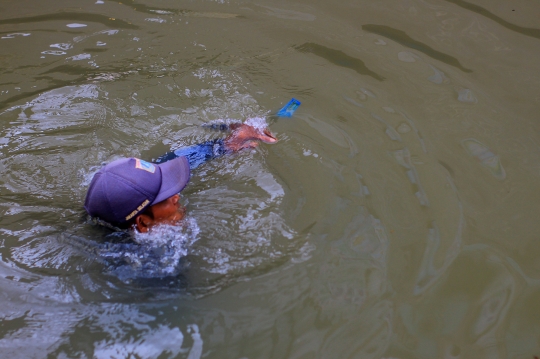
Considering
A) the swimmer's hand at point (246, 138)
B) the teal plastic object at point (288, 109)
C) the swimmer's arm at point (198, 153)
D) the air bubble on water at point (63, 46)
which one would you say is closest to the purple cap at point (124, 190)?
the swimmer's arm at point (198, 153)

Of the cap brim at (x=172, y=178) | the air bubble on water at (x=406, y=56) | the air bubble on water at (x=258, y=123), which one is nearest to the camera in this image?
the cap brim at (x=172, y=178)

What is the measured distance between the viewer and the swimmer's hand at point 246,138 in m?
3.34

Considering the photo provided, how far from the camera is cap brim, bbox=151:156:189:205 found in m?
2.48

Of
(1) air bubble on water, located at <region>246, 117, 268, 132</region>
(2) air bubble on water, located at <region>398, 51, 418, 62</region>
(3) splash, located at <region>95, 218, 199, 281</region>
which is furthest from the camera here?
(2) air bubble on water, located at <region>398, 51, 418, 62</region>

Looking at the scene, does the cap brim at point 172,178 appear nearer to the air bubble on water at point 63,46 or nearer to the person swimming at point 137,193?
the person swimming at point 137,193

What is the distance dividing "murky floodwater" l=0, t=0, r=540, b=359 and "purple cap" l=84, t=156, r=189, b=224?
0.30 m

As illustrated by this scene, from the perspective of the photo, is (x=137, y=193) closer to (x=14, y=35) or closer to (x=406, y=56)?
(x=406, y=56)

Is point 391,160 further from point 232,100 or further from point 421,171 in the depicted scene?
point 232,100

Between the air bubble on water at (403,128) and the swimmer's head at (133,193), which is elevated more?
the air bubble on water at (403,128)

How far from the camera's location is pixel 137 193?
7.79ft

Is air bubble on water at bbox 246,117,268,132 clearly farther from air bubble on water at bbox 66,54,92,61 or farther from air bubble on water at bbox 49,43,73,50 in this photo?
air bubble on water at bbox 49,43,73,50

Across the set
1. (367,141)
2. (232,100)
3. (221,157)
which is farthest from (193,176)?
(367,141)

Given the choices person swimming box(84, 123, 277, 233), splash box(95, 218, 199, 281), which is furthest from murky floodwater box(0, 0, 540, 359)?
person swimming box(84, 123, 277, 233)

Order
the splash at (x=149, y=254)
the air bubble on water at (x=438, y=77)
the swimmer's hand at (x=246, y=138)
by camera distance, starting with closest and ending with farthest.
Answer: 1. the splash at (x=149, y=254)
2. the swimmer's hand at (x=246, y=138)
3. the air bubble on water at (x=438, y=77)
